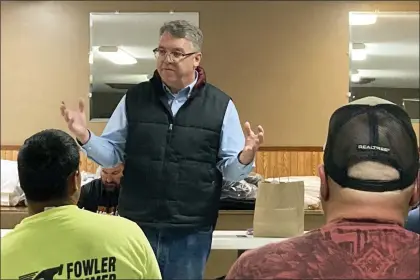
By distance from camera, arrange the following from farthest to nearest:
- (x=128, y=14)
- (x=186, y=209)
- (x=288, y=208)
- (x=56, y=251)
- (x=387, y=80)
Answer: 1. (x=387, y=80)
2. (x=128, y=14)
3. (x=288, y=208)
4. (x=186, y=209)
5. (x=56, y=251)

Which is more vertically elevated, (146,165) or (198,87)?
(198,87)

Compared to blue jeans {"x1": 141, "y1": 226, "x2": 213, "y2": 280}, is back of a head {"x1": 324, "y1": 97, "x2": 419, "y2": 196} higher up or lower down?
higher up

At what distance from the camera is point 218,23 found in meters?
3.25

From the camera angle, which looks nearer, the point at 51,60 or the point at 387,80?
the point at 51,60

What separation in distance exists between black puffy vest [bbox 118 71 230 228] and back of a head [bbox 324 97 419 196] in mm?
1048

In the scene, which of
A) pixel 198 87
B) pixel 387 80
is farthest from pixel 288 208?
pixel 387 80

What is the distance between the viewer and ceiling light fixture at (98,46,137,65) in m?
3.06

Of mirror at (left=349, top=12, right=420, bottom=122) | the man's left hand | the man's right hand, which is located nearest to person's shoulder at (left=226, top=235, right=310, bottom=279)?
the man's left hand

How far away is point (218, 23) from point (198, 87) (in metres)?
1.29

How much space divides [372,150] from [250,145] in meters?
1.01

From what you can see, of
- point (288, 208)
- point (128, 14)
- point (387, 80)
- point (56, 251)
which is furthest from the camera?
point (387, 80)

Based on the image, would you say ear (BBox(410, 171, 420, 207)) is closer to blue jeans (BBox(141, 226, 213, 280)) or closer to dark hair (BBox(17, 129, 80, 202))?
dark hair (BBox(17, 129, 80, 202))

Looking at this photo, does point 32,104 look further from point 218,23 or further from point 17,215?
point 218,23

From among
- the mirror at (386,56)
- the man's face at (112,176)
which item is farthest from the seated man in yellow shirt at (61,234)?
the mirror at (386,56)
